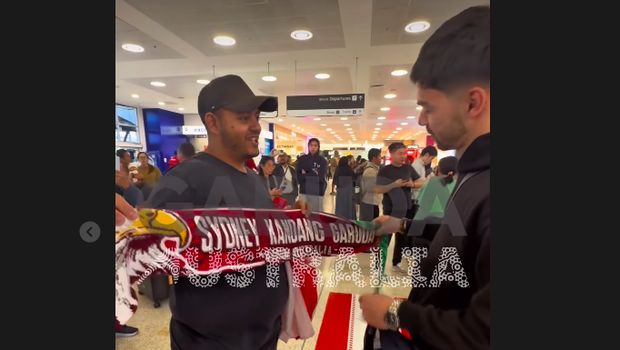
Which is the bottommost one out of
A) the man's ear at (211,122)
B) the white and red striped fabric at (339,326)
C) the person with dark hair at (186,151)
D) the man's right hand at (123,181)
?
the white and red striped fabric at (339,326)

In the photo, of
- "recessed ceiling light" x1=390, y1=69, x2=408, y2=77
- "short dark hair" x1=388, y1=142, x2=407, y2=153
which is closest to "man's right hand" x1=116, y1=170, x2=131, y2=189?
"short dark hair" x1=388, y1=142, x2=407, y2=153

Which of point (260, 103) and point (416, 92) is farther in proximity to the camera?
point (260, 103)

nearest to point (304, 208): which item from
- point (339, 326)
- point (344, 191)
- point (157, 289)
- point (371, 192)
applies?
point (157, 289)

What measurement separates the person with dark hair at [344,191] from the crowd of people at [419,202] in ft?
5.69

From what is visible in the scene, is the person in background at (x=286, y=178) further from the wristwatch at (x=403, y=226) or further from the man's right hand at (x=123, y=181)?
the man's right hand at (x=123, y=181)

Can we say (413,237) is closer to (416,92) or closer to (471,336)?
(471,336)

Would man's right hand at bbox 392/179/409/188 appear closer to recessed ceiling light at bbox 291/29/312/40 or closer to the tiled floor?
the tiled floor

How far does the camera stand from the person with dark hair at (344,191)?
2983 millimetres

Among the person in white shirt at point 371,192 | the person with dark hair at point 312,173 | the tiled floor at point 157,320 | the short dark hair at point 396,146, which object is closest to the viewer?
the tiled floor at point 157,320

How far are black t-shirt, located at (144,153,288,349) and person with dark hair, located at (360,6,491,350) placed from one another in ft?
1.60

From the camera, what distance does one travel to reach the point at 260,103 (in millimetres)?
853

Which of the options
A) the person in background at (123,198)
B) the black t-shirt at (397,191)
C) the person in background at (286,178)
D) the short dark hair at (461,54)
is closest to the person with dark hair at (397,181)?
the black t-shirt at (397,191)

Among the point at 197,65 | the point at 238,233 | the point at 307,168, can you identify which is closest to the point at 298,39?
the point at 197,65

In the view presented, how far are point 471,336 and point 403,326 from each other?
12 centimetres
